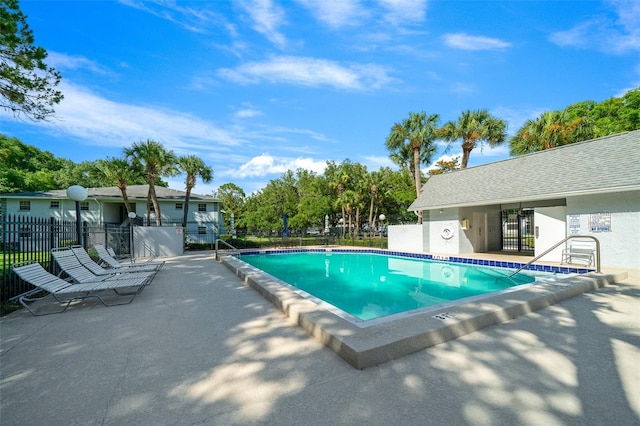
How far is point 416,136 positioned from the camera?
21406mm

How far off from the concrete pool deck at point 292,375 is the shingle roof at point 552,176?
7.76 meters

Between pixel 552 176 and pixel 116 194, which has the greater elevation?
pixel 116 194

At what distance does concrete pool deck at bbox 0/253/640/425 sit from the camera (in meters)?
2.18

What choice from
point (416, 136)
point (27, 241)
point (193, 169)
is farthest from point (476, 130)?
point (27, 241)

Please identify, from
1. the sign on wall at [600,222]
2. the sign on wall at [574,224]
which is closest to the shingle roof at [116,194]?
the sign on wall at [574,224]

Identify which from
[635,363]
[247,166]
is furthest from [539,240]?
[247,166]

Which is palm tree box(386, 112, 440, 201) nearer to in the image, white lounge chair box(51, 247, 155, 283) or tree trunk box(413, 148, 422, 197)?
tree trunk box(413, 148, 422, 197)

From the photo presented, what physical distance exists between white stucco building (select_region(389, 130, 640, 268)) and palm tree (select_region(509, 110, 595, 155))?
5169mm

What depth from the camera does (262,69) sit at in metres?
13.2

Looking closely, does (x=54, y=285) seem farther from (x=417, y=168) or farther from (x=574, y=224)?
(x=417, y=168)

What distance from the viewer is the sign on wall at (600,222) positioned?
31.4 feet

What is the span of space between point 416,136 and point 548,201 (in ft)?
34.3

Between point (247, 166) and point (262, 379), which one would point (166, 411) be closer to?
point (262, 379)

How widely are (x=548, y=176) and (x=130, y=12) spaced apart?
1715 centimetres
